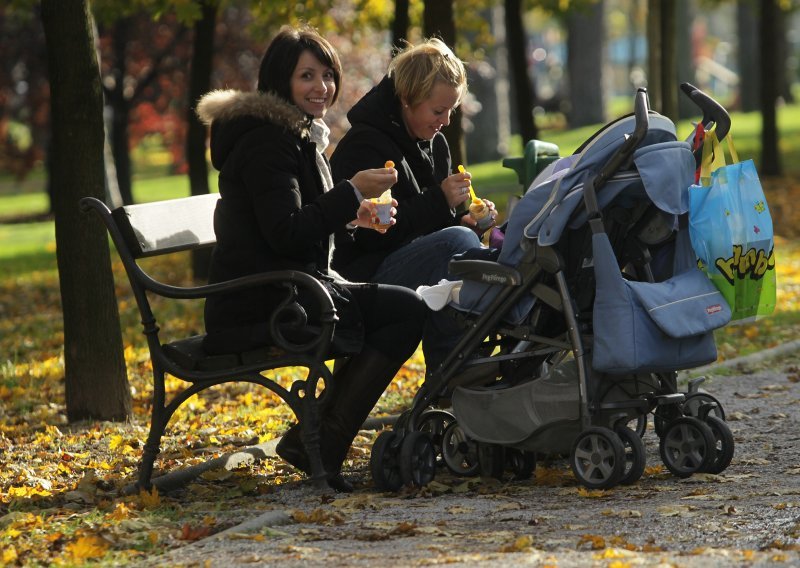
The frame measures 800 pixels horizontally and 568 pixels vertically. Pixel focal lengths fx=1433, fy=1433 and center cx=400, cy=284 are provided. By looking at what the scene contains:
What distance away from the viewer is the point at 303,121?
5.54 meters

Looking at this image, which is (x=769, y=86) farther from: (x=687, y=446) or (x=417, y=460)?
(x=417, y=460)

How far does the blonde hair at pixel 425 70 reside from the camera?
5871 mm

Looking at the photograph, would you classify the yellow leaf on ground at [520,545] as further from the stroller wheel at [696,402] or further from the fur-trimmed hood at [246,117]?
the fur-trimmed hood at [246,117]

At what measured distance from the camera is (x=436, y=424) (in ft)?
19.0

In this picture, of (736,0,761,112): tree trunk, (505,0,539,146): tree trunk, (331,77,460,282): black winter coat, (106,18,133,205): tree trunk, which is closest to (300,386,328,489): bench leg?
(331,77,460,282): black winter coat

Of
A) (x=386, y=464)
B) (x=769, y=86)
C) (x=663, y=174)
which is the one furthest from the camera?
(x=769, y=86)

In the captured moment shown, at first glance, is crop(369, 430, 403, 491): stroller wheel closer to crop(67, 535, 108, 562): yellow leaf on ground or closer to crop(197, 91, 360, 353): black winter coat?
crop(197, 91, 360, 353): black winter coat

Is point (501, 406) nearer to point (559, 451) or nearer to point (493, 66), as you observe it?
point (559, 451)

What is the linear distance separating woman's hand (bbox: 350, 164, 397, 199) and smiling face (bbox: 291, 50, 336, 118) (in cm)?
38

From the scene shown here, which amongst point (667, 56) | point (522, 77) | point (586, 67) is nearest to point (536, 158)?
point (522, 77)

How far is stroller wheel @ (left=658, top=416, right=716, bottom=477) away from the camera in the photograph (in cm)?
529

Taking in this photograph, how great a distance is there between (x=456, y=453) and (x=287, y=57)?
1698 millimetres

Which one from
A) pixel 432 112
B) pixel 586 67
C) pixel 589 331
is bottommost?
pixel 589 331

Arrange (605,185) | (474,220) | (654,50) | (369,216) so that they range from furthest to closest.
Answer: (654,50) → (474,220) → (369,216) → (605,185)
